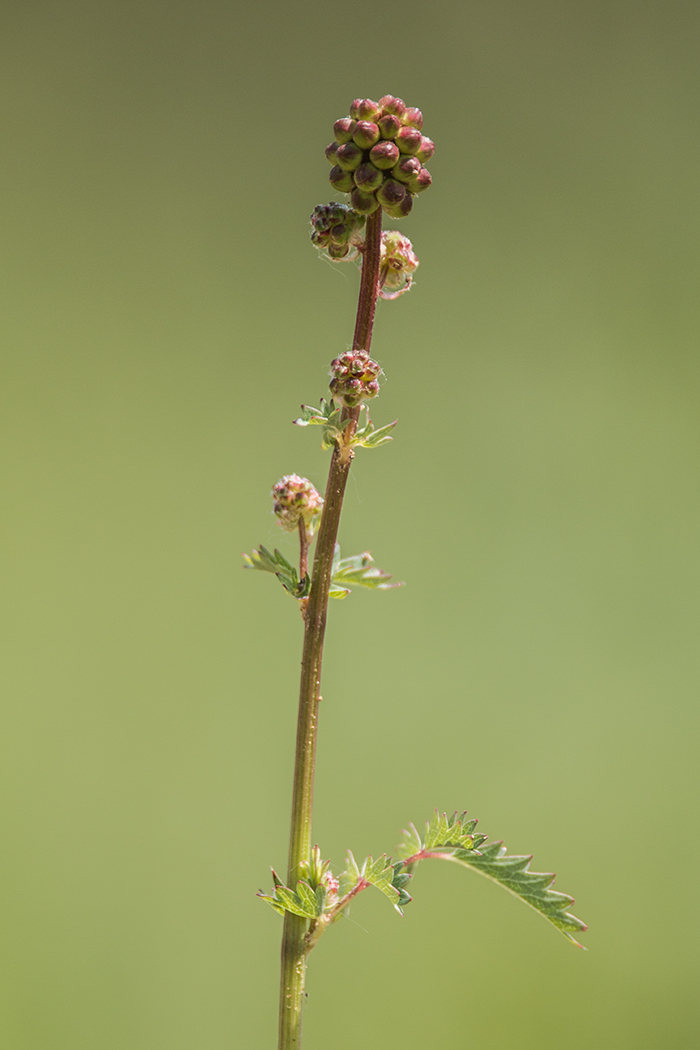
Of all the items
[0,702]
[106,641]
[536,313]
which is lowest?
[0,702]

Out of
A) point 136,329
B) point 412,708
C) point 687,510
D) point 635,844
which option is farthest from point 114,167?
point 635,844

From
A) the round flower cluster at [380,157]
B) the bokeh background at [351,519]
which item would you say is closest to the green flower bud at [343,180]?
the round flower cluster at [380,157]

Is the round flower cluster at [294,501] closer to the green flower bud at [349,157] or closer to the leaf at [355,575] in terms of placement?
the leaf at [355,575]

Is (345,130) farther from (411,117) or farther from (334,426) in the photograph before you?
(334,426)

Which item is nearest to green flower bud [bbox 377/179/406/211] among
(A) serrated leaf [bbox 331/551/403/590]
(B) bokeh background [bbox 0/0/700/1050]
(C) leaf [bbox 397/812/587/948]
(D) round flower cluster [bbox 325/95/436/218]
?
(D) round flower cluster [bbox 325/95/436/218]

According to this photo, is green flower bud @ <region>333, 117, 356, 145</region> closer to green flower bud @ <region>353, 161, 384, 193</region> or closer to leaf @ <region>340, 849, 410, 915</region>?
green flower bud @ <region>353, 161, 384, 193</region>

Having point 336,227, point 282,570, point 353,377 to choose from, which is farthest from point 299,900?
point 336,227

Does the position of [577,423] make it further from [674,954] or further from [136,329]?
[674,954]
